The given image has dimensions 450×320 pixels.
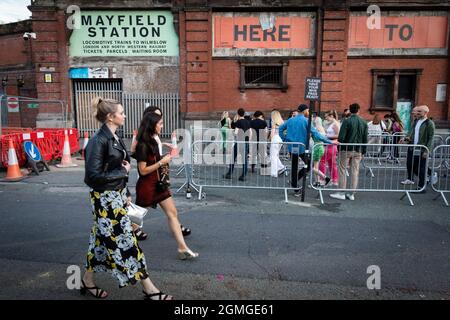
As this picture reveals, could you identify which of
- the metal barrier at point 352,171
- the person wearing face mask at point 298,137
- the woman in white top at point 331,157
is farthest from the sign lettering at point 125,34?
the metal barrier at point 352,171

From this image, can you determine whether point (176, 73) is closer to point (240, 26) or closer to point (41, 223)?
point (240, 26)

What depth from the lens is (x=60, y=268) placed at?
4.22 metres

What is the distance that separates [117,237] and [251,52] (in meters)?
13.5

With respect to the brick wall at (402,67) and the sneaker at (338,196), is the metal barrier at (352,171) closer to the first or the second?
the sneaker at (338,196)

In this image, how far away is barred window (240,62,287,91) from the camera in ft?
51.3

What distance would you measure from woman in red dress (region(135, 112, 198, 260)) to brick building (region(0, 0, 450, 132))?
38.0 feet

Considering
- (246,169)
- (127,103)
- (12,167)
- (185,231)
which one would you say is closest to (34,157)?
(12,167)

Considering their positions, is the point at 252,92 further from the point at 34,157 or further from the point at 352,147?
the point at 34,157

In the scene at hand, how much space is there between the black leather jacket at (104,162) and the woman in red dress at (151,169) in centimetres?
71

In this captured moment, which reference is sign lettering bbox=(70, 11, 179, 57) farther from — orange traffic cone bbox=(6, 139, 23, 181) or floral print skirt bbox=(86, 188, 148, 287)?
floral print skirt bbox=(86, 188, 148, 287)

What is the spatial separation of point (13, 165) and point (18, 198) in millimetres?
2145

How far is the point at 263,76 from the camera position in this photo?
1592 centimetres
